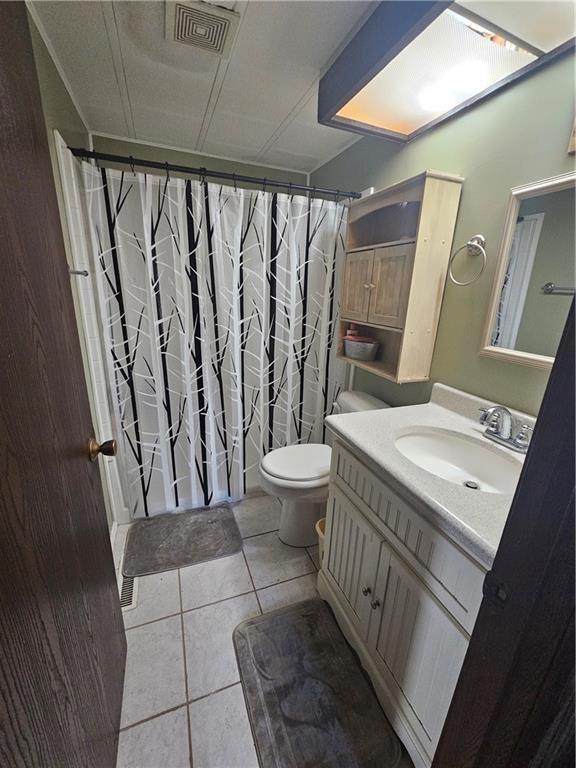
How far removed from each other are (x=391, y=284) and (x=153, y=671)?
186cm

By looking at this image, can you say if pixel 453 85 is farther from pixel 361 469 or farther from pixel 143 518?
pixel 143 518

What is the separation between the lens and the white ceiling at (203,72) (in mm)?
1076

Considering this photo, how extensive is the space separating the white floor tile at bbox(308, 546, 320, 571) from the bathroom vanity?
20 cm

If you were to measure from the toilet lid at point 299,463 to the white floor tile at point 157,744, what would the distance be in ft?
3.05

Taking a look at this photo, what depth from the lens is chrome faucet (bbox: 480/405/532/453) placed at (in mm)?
1062

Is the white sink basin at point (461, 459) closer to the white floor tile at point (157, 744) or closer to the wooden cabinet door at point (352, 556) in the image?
the wooden cabinet door at point (352, 556)

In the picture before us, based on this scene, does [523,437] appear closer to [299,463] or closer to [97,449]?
[299,463]

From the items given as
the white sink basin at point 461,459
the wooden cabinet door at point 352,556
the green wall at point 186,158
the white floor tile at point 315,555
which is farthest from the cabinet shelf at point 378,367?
the green wall at point 186,158

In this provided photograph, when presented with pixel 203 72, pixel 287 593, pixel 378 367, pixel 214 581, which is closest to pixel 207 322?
pixel 378 367

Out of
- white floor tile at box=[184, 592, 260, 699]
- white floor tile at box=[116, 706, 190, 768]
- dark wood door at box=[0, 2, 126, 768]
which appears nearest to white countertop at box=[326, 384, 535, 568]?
dark wood door at box=[0, 2, 126, 768]

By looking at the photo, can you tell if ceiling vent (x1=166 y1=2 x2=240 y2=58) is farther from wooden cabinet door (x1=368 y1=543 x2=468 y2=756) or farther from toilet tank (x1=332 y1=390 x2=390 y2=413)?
wooden cabinet door (x1=368 y1=543 x2=468 y2=756)

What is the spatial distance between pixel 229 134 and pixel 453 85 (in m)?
1.28

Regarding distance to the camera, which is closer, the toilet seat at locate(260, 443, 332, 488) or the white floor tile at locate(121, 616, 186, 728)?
the white floor tile at locate(121, 616, 186, 728)

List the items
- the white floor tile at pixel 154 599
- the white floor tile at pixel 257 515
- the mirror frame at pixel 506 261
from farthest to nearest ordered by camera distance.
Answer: the white floor tile at pixel 257 515
the white floor tile at pixel 154 599
the mirror frame at pixel 506 261
